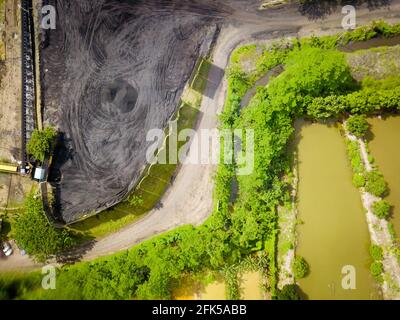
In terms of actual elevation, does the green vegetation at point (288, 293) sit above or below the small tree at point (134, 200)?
below

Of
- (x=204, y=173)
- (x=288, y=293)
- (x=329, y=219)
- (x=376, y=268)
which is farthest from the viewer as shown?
(x=204, y=173)

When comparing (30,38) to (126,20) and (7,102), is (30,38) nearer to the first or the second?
(7,102)

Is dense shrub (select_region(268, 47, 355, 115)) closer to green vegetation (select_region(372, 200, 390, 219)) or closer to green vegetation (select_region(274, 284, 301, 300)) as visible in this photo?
green vegetation (select_region(372, 200, 390, 219))

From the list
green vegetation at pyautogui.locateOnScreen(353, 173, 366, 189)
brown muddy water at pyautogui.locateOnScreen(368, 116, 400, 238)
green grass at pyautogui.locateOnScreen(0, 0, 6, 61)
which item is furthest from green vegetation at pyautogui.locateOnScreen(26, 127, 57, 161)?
brown muddy water at pyautogui.locateOnScreen(368, 116, 400, 238)

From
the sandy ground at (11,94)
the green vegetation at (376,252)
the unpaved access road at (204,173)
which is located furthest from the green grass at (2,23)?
the green vegetation at (376,252)

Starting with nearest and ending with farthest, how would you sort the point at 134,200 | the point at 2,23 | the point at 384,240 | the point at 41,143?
1. the point at 41,143
2. the point at 384,240
3. the point at 2,23
4. the point at 134,200

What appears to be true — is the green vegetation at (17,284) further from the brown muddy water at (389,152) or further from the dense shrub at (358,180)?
the brown muddy water at (389,152)

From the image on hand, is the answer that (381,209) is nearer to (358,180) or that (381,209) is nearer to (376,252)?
(358,180)

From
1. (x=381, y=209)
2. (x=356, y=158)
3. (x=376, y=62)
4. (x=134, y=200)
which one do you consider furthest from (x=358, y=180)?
(x=134, y=200)
